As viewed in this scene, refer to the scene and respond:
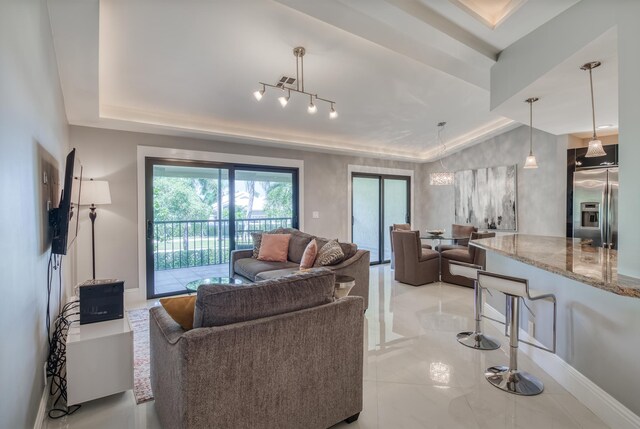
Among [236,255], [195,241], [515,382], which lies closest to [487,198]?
[515,382]

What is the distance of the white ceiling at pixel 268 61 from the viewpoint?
222cm

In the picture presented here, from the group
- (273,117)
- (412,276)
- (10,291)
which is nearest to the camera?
(10,291)

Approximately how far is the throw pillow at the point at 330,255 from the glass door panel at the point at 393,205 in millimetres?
3418

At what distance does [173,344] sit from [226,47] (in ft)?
8.56

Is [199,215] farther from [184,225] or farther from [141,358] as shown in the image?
[141,358]

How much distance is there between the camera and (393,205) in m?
7.30

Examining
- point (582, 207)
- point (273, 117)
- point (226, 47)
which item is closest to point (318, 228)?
point (273, 117)

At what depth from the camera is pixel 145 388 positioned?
7.66 feet

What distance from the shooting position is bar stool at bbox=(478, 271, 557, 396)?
2244mm

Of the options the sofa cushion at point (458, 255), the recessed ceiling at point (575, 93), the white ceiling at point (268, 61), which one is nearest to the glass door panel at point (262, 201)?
the white ceiling at point (268, 61)

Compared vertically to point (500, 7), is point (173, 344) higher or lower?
lower

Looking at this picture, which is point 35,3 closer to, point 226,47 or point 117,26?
point 117,26

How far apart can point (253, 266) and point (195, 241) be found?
4.17 feet

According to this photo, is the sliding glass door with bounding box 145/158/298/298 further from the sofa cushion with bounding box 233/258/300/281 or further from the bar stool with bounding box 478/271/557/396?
the bar stool with bounding box 478/271/557/396
